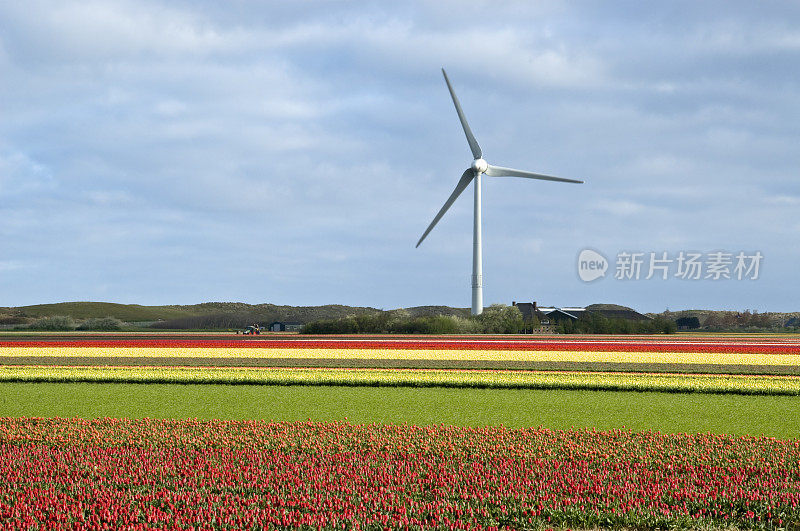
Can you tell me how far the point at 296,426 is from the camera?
14.7m

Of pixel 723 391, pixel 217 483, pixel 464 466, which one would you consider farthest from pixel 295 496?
pixel 723 391

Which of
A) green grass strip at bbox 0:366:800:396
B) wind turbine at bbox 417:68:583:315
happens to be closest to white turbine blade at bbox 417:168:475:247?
wind turbine at bbox 417:68:583:315

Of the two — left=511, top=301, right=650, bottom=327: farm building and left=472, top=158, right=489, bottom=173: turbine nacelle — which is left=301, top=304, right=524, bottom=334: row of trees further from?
left=472, top=158, right=489, bottom=173: turbine nacelle

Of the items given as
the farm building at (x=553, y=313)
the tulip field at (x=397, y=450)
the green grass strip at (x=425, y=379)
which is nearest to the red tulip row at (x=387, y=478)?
the tulip field at (x=397, y=450)

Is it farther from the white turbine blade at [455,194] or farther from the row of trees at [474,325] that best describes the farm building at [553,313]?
the white turbine blade at [455,194]

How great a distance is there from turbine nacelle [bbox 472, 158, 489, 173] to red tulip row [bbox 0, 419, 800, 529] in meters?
50.5

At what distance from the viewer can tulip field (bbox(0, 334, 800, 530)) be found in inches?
359

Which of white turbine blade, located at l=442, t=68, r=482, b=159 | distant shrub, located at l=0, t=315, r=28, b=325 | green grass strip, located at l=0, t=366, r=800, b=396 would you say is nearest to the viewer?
green grass strip, located at l=0, t=366, r=800, b=396

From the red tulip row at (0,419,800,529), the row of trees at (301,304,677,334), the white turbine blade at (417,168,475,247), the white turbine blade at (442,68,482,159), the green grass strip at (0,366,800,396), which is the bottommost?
the red tulip row at (0,419,800,529)

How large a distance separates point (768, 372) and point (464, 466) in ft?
68.1

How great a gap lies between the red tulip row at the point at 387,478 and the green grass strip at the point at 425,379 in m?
8.39

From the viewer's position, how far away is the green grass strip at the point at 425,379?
22.1 meters

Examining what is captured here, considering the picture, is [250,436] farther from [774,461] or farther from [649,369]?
[649,369]

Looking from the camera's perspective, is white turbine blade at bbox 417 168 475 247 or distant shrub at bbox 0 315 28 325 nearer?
white turbine blade at bbox 417 168 475 247
